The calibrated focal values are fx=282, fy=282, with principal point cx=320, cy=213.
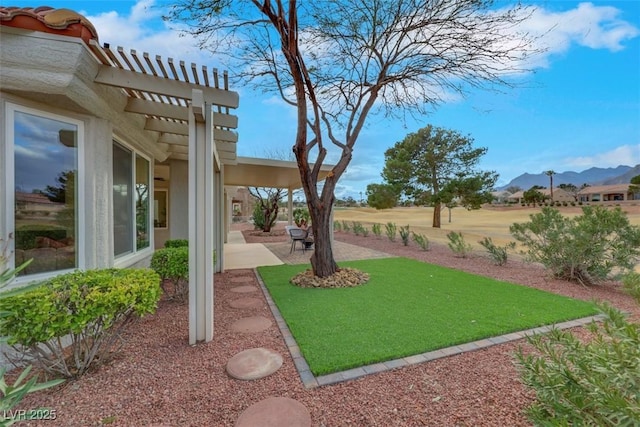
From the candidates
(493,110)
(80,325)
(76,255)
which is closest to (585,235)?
(493,110)

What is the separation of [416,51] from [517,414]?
674 centimetres

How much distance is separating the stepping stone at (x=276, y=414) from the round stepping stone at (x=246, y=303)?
251cm

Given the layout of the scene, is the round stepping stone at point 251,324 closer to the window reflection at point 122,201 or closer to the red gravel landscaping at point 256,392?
the red gravel landscaping at point 256,392

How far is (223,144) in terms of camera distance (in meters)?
6.07

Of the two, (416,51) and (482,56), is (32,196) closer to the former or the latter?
(416,51)

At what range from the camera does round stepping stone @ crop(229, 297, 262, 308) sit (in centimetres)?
470

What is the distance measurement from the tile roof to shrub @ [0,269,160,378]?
244 centimetres

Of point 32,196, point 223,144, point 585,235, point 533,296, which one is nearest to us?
point 32,196

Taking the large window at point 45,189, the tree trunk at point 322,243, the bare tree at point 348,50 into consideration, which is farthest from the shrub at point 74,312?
the bare tree at point 348,50

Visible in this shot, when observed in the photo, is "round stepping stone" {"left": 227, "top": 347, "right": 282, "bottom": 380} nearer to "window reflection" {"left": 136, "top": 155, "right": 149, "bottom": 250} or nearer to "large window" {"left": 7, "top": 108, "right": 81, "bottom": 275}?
"large window" {"left": 7, "top": 108, "right": 81, "bottom": 275}

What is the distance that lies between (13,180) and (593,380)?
15.9 ft

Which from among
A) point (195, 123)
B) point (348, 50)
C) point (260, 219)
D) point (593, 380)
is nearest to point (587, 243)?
point (593, 380)

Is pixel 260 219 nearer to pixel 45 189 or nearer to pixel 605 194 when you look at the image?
pixel 45 189

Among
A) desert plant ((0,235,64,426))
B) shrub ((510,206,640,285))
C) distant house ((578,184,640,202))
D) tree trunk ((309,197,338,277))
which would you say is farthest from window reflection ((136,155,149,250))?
distant house ((578,184,640,202))
